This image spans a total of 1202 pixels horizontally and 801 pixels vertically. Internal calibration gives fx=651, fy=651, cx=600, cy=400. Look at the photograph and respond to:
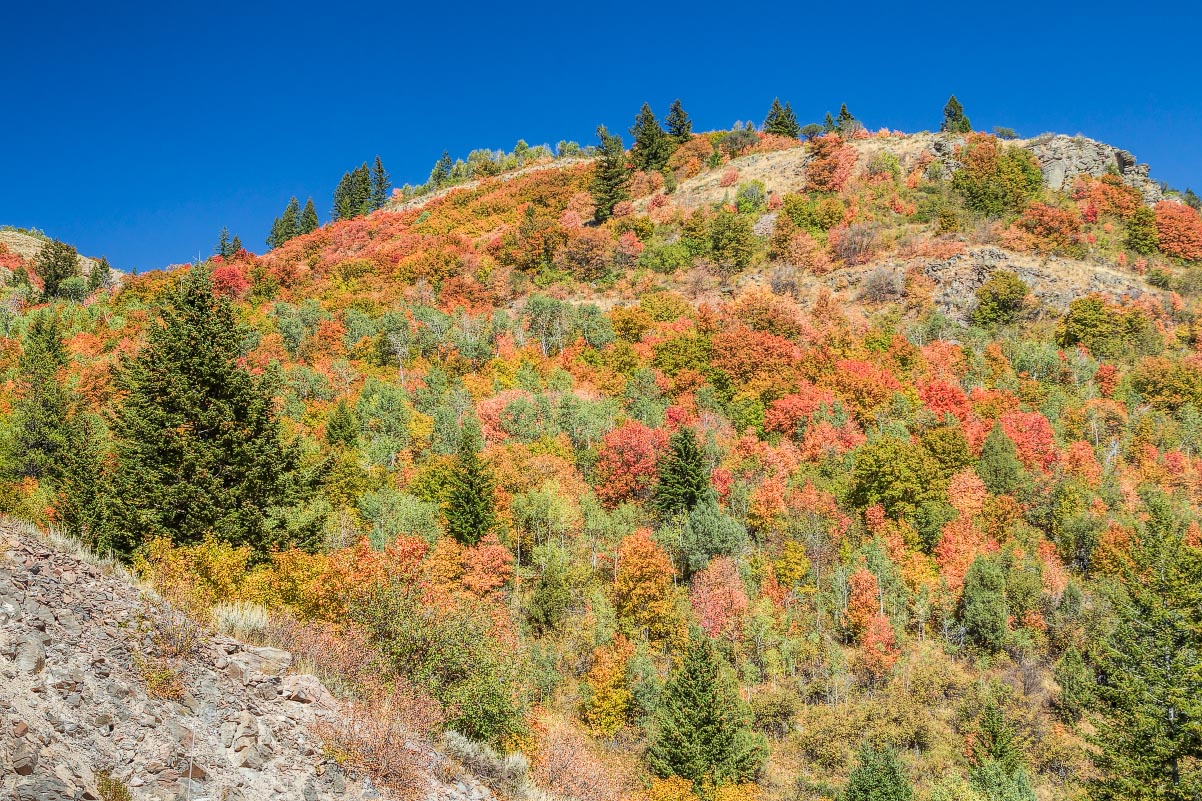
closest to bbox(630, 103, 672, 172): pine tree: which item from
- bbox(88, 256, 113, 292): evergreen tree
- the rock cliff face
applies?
bbox(88, 256, 113, 292): evergreen tree

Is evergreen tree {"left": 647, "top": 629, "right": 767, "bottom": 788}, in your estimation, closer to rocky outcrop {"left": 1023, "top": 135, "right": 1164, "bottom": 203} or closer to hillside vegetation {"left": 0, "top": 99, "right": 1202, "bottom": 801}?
hillside vegetation {"left": 0, "top": 99, "right": 1202, "bottom": 801}

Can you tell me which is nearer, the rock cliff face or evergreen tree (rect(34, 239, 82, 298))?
the rock cliff face

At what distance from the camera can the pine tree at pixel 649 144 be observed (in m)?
114

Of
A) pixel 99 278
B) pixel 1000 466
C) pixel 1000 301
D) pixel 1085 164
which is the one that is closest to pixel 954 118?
pixel 1085 164

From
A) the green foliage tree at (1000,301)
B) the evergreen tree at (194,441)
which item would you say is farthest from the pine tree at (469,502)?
the green foliage tree at (1000,301)

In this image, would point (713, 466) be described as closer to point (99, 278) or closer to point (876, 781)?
point (876, 781)

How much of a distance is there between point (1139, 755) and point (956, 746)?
586 inches

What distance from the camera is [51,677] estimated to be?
816 cm

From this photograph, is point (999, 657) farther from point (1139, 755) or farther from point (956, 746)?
point (1139, 755)

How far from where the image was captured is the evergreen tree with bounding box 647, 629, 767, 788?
32.8m

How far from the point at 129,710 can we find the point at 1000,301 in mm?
89505

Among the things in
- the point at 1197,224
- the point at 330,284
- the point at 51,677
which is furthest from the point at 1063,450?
the point at 330,284

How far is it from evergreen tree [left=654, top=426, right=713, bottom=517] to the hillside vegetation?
0.33 meters

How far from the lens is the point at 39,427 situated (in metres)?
50.8
